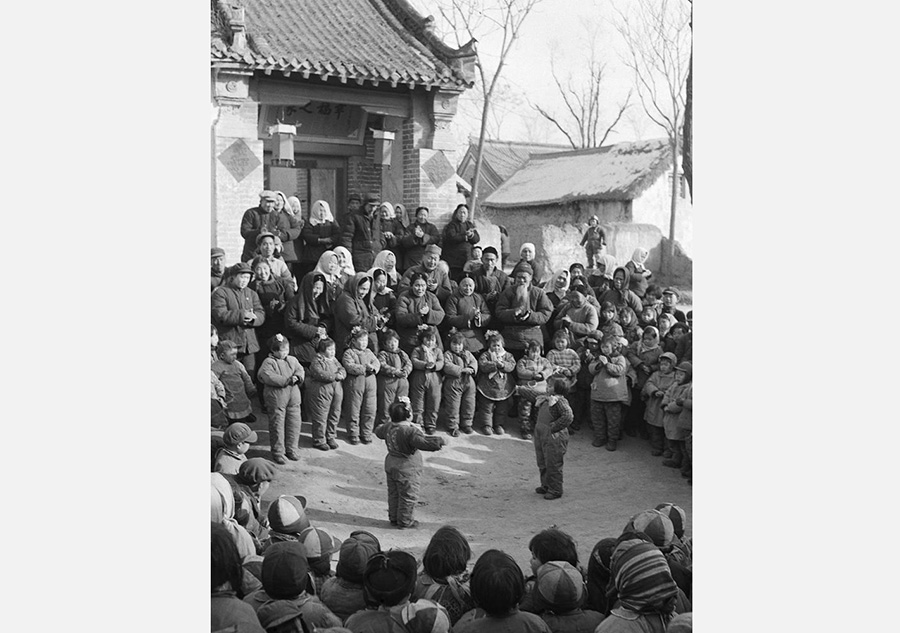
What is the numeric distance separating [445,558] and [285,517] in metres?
0.99

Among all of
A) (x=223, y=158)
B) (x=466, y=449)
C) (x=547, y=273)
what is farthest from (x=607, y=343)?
(x=223, y=158)

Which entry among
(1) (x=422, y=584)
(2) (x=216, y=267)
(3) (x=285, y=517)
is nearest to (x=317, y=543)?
(3) (x=285, y=517)

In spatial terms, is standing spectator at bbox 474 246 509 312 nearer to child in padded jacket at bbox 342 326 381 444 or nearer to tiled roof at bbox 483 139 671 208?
tiled roof at bbox 483 139 671 208

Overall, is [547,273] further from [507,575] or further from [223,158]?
[507,575]

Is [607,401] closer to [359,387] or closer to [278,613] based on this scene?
[359,387]

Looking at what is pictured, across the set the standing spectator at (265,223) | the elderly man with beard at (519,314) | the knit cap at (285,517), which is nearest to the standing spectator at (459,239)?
the elderly man with beard at (519,314)

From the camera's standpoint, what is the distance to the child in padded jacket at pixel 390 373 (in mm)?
6648

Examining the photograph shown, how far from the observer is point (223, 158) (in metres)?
6.38

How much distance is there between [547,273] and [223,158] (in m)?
2.24

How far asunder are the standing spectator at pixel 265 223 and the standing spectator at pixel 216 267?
6.6 inches

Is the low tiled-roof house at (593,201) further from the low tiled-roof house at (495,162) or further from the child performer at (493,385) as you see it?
the child performer at (493,385)

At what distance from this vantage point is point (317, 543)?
594 centimetres

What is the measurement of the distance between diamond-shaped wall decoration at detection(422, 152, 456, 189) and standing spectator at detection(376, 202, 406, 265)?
12.2 inches

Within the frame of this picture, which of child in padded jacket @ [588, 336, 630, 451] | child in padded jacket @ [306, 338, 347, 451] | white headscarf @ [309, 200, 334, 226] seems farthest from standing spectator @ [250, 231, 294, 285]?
child in padded jacket @ [588, 336, 630, 451]
